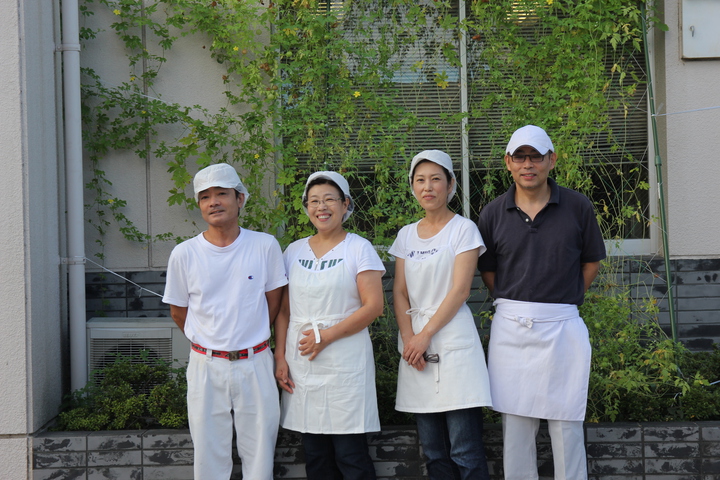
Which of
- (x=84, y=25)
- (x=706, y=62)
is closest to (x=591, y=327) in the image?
(x=706, y=62)

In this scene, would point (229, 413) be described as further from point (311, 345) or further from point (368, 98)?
point (368, 98)

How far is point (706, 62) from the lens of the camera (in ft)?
15.8

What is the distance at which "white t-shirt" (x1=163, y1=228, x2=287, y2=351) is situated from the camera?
3.13 m

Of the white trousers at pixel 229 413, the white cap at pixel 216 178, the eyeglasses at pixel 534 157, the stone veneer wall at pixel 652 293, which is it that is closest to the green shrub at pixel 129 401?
the white trousers at pixel 229 413

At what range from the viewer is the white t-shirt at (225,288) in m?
3.13

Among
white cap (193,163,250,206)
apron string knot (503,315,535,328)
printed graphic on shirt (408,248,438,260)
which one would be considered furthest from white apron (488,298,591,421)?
white cap (193,163,250,206)

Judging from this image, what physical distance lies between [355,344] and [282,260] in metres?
0.54

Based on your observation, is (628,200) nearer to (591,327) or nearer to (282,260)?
(591,327)

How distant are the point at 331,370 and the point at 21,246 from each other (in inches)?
72.7

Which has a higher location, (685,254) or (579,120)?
(579,120)

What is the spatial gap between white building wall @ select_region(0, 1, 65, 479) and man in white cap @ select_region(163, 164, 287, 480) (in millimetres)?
1005

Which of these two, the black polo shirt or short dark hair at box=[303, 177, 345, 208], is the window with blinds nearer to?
short dark hair at box=[303, 177, 345, 208]

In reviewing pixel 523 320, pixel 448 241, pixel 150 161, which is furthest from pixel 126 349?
pixel 523 320

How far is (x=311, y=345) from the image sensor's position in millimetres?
3115
